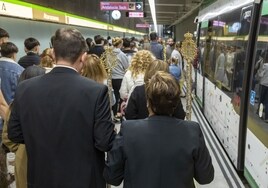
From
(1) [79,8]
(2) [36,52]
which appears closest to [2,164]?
(2) [36,52]

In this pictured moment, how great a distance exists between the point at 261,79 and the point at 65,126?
1.83 m

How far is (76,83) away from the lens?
5.64 feet

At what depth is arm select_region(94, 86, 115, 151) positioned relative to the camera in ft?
5.61

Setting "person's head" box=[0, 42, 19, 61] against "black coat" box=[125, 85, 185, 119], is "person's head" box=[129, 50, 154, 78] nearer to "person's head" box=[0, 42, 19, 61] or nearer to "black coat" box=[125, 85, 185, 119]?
"black coat" box=[125, 85, 185, 119]

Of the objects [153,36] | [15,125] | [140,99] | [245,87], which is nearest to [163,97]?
[15,125]

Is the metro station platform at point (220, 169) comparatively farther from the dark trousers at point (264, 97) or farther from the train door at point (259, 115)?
the dark trousers at point (264, 97)

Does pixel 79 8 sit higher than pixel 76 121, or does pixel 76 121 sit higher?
pixel 79 8

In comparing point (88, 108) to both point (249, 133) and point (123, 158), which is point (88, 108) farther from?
point (249, 133)

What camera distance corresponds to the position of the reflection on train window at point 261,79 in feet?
8.75

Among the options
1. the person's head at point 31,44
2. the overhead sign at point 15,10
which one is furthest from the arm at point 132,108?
the overhead sign at point 15,10

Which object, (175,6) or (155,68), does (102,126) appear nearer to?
(155,68)

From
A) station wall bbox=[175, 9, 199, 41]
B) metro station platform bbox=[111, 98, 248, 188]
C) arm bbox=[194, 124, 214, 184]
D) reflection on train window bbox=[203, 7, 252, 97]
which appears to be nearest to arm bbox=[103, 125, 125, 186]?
arm bbox=[194, 124, 214, 184]

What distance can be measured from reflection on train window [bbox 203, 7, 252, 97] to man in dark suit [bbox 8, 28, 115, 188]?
6.66ft

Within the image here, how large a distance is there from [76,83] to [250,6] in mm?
2151
